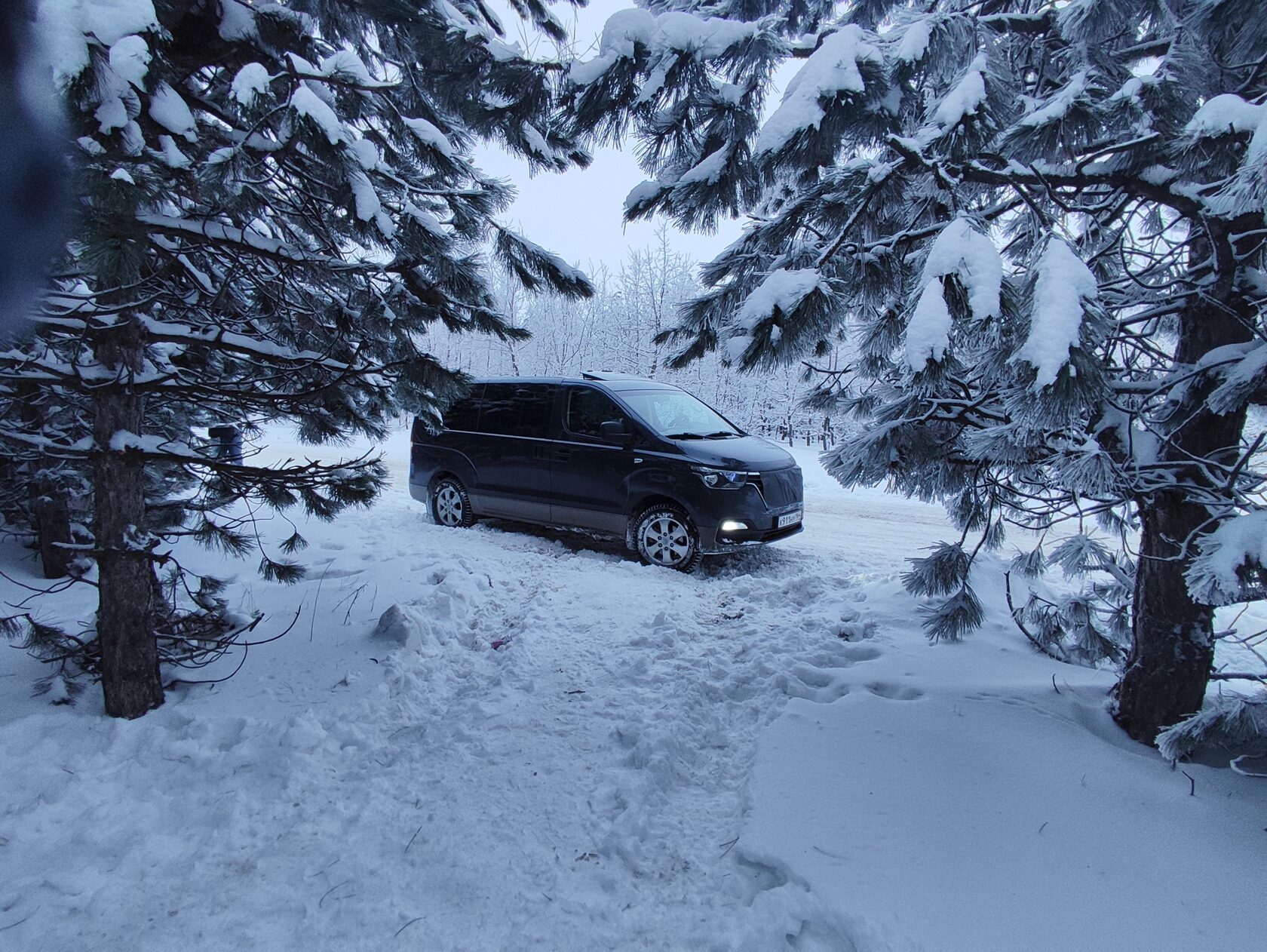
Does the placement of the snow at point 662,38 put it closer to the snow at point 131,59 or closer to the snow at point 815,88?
the snow at point 815,88

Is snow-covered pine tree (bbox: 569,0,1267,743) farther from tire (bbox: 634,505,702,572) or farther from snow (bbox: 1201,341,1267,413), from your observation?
tire (bbox: 634,505,702,572)

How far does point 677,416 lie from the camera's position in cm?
657

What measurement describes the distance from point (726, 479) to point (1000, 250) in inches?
131

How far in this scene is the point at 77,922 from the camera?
1.85 meters

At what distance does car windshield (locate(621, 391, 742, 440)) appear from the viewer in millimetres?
6262

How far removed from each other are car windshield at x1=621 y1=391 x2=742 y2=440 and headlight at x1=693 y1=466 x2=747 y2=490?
60cm

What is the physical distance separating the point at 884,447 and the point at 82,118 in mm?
3034

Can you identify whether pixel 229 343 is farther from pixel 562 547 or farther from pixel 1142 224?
pixel 1142 224

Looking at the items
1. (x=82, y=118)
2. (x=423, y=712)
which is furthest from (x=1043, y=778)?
(x=82, y=118)

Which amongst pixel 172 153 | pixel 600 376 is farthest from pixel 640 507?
pixel 172 153

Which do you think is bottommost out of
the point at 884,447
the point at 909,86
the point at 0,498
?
the point at 0,498

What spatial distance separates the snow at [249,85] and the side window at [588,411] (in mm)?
4352

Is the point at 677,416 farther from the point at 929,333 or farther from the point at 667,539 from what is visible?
the point at 929,333

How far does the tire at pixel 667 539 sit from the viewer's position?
5.84 metres
